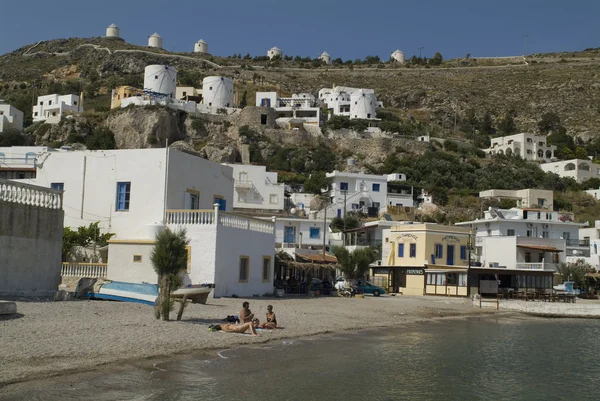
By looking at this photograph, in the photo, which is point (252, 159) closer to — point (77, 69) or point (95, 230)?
point (95, 230)

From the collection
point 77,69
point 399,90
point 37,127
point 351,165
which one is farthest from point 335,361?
point 77,69

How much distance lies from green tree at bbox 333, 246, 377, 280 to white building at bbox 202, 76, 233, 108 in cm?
6656

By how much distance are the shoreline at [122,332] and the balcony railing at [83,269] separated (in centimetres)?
619

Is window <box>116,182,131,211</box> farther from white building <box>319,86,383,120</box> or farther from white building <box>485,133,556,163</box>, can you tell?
white building <box>485,133,556,163</box>

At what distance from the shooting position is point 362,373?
16.6m

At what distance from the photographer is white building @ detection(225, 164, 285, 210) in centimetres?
7119

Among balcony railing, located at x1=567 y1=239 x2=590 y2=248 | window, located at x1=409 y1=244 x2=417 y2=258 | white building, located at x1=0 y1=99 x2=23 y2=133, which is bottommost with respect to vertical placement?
window, located at x1=409 y1=244 x2=417 y2=258

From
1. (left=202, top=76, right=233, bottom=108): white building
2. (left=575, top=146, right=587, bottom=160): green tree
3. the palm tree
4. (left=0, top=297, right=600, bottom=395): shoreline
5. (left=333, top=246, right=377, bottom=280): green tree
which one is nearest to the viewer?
(left=0, top=297, right=600, bottom=395): shoreline

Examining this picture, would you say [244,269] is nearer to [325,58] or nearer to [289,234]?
[289,234]

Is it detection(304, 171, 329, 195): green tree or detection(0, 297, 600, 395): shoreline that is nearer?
detection(0, 297, 600, 395): shoreline

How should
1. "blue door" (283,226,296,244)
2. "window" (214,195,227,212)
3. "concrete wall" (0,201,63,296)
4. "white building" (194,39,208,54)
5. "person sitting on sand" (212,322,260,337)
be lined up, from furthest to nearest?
"white building" (194,39,208,54) → "blue door" (283,226,296,244) → "window" (214,195,227,212) → "concrete wall" (0,201,63,296) → "person sitting on sand" (212,322,260,337)

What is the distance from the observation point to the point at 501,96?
5458 inches

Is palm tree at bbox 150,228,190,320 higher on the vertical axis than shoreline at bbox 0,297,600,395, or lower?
higher

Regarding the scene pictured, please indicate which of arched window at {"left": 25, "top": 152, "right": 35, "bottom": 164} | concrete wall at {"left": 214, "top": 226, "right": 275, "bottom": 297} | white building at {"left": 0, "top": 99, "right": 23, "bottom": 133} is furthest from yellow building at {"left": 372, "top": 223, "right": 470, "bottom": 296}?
white building at {"left": 0, "top": 99, "right": 23, "bottom": 133}
